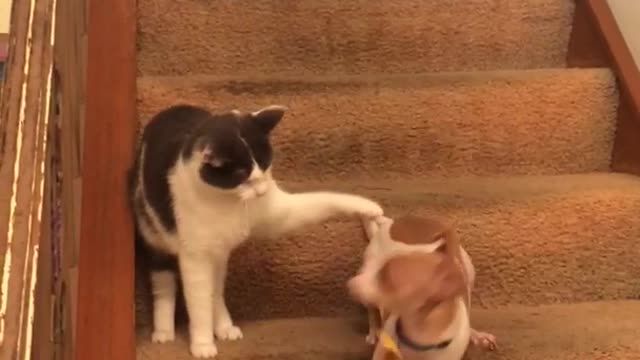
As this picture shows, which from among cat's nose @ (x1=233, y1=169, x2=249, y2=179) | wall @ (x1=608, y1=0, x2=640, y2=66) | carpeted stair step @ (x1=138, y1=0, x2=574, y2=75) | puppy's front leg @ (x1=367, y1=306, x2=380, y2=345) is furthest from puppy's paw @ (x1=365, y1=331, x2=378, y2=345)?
wall @ (x1=608, y1=0, x2=640, y2=66)

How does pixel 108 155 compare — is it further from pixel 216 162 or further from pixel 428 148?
pixel 428 148

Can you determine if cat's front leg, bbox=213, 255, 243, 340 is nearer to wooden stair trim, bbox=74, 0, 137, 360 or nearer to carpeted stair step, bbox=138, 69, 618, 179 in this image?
wooden stair trim, bbox=74, 0, 137, 360

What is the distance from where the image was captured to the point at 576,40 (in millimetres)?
2270

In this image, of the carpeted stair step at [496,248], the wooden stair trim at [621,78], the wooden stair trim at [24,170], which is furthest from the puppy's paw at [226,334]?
the wooden stair trim at [621,78]

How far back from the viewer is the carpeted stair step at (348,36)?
212 centimetres

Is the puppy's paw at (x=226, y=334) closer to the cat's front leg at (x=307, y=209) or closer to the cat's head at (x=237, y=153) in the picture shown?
the cat's front leg at (x=307, y=209)

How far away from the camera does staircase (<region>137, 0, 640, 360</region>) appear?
1.79 meters

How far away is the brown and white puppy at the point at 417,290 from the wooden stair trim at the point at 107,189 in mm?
392

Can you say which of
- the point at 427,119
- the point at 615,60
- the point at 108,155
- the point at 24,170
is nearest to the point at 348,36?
the point at 427,119

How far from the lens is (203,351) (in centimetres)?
160

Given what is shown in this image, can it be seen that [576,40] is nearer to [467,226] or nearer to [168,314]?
[467,226]

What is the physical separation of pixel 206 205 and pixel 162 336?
10.4 inches

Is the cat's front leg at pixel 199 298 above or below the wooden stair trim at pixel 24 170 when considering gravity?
below

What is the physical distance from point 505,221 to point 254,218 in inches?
20.9
